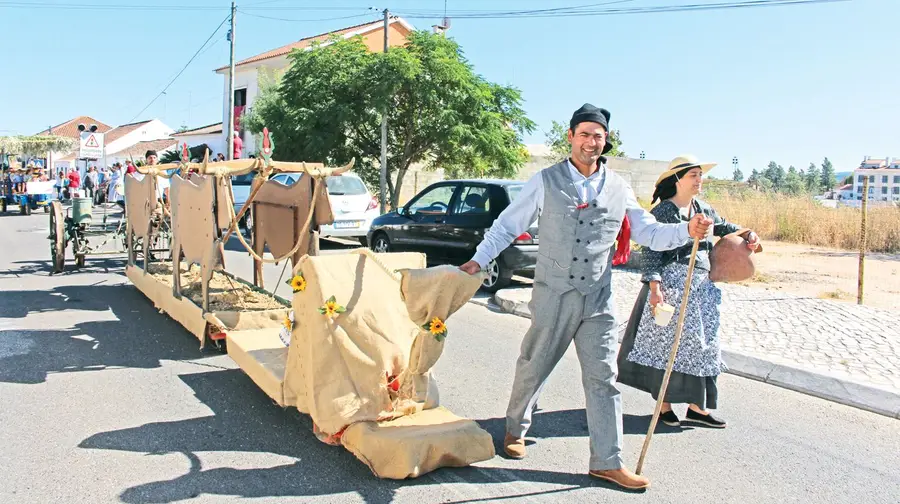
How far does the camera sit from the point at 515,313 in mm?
8922

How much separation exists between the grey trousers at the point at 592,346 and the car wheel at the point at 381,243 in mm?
8322

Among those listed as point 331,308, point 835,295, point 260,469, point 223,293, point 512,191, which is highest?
point 512,191

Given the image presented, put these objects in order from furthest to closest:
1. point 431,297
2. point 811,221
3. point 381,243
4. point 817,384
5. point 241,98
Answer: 1. point 241,98
2. point 811,221
3. point 381,243
4. point 817,384
5. point 431,297

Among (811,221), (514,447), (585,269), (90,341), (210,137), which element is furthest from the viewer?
(210,137)

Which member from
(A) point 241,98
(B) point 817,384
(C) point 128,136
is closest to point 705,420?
(B) point 817,384

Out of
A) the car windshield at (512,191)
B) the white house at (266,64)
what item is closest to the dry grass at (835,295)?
the car windshield at (512,191)

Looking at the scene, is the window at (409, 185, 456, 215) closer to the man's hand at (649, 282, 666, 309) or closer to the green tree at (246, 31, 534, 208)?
the man's hand at (649, 282, 666, 309)

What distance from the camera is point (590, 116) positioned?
3912mm

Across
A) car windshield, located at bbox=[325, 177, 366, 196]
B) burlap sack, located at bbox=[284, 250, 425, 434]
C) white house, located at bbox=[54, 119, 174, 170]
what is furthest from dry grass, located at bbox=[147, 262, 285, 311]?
white house, located at bbox=[54, 119, 174, 170]

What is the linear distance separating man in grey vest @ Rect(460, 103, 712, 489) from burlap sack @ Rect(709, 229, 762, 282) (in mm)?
383

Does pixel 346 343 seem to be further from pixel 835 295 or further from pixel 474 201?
pixel 835 295

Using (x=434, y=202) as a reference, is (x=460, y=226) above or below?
below

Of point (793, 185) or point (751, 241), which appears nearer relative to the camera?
point (751, 241)

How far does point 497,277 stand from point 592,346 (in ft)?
20.3
